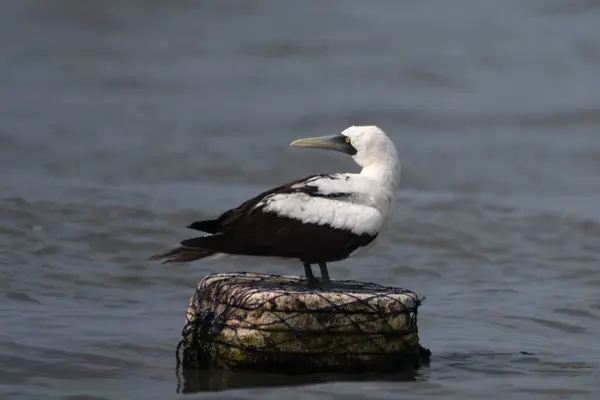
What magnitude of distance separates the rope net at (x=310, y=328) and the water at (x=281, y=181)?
0.39ft

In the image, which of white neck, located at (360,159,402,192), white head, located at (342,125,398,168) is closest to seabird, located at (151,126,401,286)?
white neck, located at (360,159,402,192)

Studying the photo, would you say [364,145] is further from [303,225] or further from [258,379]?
[258,379]

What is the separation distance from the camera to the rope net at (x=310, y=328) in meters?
7.21

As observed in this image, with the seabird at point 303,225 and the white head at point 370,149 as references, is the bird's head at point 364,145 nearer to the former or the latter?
Result: the white head at point 370,149

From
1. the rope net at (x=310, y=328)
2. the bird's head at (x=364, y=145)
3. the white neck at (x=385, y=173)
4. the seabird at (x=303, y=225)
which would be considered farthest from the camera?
the bird's head at (x=364, y=145)

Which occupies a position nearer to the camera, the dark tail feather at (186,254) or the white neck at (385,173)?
the dark tail feather at (186,254)

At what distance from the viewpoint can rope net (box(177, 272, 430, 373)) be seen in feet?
23.6

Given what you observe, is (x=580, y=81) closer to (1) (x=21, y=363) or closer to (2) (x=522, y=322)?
(2) (x=522, y=322)

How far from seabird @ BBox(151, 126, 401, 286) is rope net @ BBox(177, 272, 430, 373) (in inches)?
8.7

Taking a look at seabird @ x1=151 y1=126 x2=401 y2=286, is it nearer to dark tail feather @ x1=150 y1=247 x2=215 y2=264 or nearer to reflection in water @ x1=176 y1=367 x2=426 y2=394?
dark tail feather @ x1=150 y1=247 x2=215 y2=264

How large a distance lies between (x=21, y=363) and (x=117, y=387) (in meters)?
0.83

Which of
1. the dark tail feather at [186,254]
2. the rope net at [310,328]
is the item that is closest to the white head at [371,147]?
the rope net at [310,328]

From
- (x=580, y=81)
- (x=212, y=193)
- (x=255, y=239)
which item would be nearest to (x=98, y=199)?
(x=212, y=193)

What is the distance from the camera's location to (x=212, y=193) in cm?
1448
